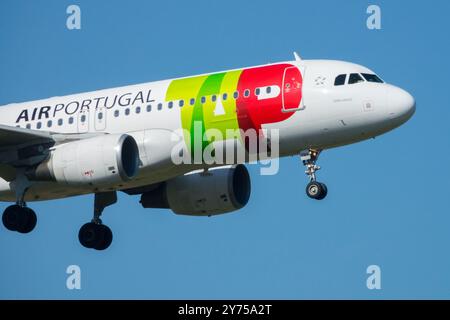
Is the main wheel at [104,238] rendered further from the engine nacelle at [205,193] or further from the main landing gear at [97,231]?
the engine nacelle at [205,193]

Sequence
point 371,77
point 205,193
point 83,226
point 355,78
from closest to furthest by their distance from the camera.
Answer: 1. point 355,78
2. point 371,77
3. point 83,226
4. point 205,193

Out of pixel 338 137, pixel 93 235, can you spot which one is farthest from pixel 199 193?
pixel 338 137

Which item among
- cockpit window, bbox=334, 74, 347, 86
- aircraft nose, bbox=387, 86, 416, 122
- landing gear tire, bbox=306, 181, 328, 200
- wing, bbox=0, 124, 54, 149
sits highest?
cockpit window, bbox=334, 74, 347, 86

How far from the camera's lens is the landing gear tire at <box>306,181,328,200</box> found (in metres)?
44.4

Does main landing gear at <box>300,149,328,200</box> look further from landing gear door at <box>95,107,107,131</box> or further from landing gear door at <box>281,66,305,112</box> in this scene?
landing gear door at <box>95,107,107,131</box>

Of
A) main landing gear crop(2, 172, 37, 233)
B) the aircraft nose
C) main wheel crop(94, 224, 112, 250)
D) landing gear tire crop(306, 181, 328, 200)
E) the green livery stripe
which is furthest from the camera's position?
main wheel crop(94, 224, 112, 250)

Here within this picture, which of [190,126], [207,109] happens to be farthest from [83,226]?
[207,109]

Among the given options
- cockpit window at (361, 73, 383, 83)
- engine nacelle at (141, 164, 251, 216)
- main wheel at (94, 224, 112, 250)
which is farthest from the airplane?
main wheel at (94, 224, 112, 250)

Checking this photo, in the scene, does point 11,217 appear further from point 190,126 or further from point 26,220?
point 190,126

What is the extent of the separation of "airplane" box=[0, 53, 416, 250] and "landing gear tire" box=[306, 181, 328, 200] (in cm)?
3

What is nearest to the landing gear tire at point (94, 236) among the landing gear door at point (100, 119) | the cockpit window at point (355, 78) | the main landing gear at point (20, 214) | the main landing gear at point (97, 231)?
the main landing gear at point (97, 231)

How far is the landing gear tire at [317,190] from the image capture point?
44375 millimetres

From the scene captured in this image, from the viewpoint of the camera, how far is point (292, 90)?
45.0 m

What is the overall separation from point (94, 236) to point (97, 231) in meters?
0.24
